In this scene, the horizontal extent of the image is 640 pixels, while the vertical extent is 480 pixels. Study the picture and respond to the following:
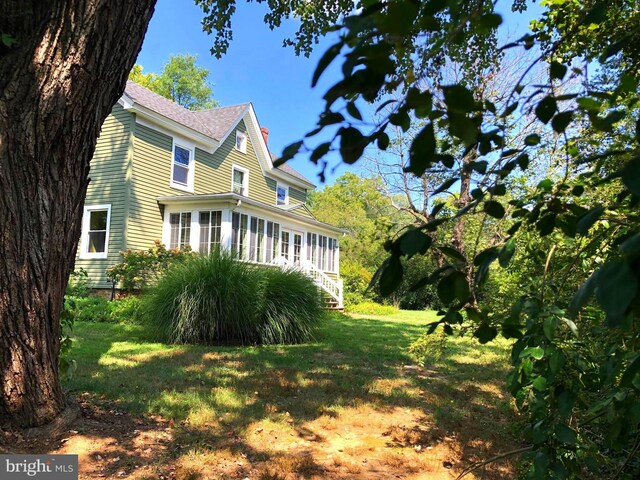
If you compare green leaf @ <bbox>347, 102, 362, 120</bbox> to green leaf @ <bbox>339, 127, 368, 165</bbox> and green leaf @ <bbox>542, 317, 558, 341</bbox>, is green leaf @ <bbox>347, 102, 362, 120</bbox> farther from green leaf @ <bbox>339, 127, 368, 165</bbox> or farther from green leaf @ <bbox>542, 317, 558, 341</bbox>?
green leaf @ <bbox>542, 317, 558, 341</bbox>

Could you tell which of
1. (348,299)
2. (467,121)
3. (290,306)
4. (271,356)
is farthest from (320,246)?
(467,121)

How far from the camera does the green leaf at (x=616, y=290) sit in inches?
20.5

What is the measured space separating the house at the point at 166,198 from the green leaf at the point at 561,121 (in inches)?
463

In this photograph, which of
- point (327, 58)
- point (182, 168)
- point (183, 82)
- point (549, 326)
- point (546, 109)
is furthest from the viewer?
point (183, 82)

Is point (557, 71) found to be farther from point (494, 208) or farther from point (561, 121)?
point (494, 208)

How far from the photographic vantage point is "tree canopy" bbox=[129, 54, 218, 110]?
3119 centimetres

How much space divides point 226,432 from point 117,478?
92 cm

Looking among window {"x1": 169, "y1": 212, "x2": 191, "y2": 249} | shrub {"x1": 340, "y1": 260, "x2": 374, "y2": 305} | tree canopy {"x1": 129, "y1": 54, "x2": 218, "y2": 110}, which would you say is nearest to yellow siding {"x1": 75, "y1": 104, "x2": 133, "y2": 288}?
window {"x1": 169, "y1": 212, "x2": 191, "y2": 249}

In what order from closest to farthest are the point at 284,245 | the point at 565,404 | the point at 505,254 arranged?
the point at 505,254
the point at 565,404
the point at 284,245

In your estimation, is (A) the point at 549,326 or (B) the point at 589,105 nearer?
(B) the point at 589,105

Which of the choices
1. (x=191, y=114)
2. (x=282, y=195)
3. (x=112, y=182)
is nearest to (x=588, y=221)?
(x=112, y=182)

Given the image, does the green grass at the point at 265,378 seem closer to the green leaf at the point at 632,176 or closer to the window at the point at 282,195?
the green leaf at the point at 632,176

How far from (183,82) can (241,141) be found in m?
15.9

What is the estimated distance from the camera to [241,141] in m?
19.0
